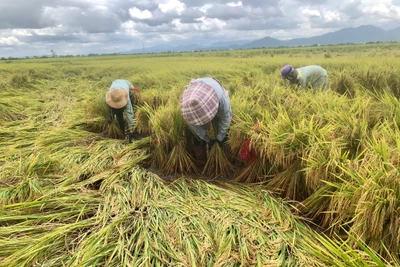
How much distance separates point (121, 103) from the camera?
4039 mm

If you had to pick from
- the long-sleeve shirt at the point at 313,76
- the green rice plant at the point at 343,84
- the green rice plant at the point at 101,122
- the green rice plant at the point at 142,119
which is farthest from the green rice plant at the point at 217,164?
the green rice plant at the point at 343,84

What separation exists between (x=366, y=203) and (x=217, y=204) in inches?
45.6

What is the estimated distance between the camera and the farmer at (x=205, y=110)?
2.65m

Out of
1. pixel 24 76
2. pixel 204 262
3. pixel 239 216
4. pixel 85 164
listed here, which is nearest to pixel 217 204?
pixel 239 216

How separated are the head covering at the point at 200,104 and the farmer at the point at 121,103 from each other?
1638 millimetres

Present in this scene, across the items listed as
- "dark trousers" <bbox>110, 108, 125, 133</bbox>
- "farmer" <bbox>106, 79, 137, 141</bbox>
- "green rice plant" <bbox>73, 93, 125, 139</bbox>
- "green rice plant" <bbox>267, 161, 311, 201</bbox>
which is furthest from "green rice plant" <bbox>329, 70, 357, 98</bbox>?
"green rice plant" <bbox>73, 93, 125, 139</bbox>

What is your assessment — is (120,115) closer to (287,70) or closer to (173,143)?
(173,143)

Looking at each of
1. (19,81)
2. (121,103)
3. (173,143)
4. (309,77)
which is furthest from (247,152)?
(19,81)

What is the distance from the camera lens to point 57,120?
5.16 m

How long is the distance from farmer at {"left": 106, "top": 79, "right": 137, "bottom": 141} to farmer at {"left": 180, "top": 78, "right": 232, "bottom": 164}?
57.0 inches

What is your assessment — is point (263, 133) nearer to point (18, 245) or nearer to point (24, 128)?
point (18, 245)

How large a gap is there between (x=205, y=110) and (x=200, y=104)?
0.27 ft

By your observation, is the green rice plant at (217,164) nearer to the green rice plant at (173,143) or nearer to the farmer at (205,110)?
the farmer at (205,110)

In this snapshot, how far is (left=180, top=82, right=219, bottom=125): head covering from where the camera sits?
263cm
